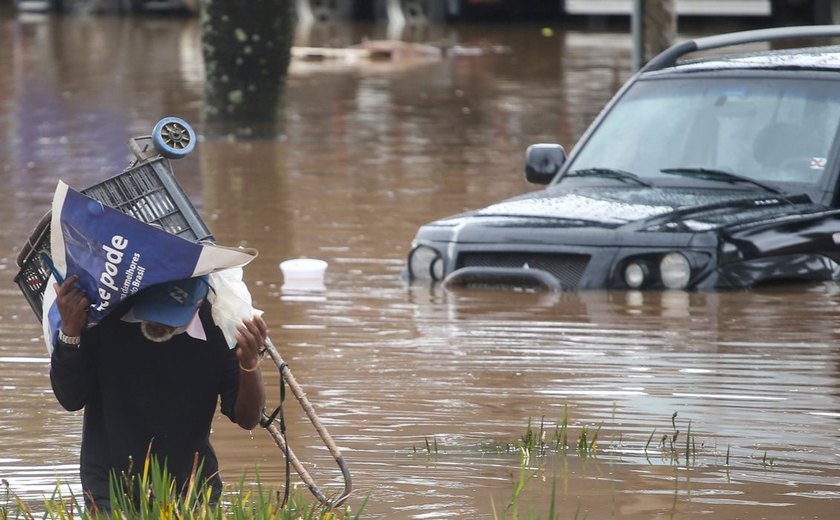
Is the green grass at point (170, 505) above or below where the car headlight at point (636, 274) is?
above

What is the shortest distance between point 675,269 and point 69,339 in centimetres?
499

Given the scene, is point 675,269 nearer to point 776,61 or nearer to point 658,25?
point 776,61

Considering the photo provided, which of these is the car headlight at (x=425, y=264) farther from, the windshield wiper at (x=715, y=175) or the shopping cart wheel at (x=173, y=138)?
the shopping cart wheel at (x=173, y=138)

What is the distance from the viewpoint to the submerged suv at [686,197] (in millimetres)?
9203

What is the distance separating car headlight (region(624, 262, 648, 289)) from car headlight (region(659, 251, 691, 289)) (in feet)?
0.28

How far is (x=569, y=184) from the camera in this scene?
1010 cm

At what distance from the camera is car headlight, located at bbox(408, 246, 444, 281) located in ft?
32.3

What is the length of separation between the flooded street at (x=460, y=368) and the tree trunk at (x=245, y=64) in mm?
752

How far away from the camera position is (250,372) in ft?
16.0

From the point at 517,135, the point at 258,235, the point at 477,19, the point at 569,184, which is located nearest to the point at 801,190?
the point at 569,184

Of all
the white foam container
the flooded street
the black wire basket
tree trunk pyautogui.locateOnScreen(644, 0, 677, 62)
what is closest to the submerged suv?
the flooded street

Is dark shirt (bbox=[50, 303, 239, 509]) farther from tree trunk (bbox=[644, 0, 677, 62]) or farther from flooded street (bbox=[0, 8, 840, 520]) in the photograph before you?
tree trunk (bbox=[644, 0, 677, 62])

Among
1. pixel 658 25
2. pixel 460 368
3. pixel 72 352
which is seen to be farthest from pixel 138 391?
pixel 658 25

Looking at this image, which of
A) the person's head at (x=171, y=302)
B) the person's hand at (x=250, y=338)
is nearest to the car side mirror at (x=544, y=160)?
Result: the person's hand at (x=250, y=338)
